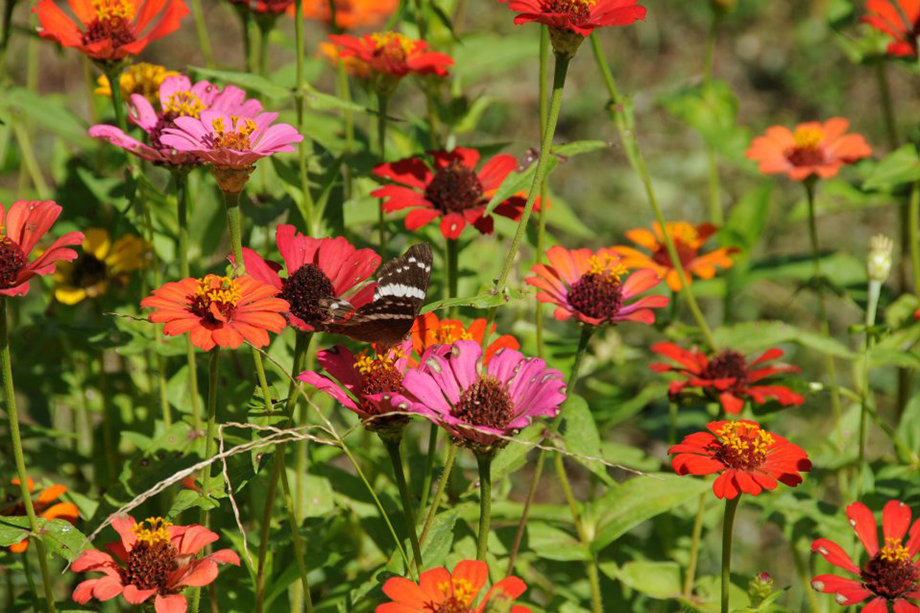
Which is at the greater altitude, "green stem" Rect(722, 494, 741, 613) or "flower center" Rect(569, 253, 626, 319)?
"flower center" Rect(569, 253, 626, 319)

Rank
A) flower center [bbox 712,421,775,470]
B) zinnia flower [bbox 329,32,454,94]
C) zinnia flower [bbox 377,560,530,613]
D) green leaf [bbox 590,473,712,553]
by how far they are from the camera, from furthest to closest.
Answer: zinnia flower [bbox 329,32,454,94] < green leaf [bbox 590,473,712,553] < flower center [bbox 712,421,775,470] < zinnia flower [bbox 377,560,530,613]

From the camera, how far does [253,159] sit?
121 cm

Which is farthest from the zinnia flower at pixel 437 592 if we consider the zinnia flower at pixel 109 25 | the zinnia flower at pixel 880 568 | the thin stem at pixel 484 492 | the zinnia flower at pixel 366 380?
the zinnia flower at pixel 109 25

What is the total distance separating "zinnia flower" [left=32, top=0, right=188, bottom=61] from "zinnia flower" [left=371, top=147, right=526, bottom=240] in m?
0.38

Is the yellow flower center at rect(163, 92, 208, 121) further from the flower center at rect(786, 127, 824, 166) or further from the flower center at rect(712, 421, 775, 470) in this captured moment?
the flower center at rect(786, 127, 824, 166)

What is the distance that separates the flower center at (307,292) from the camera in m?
1.26

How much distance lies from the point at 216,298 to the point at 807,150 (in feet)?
4.24

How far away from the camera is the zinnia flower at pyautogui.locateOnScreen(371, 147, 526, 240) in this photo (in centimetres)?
158

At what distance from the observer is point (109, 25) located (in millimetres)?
1550

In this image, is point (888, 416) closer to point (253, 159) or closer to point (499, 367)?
point (499, 367)

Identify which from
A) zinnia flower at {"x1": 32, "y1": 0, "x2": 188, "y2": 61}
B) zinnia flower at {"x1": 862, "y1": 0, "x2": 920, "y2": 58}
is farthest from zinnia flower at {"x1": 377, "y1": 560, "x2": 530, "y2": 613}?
zinnia flower at {"x1": 862, "y1": 0, "x2": 920, "y2": 58}

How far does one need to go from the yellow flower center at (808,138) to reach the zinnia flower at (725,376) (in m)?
0.50

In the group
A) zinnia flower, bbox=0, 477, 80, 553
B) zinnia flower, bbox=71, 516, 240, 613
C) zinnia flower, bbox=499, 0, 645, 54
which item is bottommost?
zinnia flower, bbox=0, 477, 80, 553

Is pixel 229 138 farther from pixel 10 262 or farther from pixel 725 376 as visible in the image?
pixel 725 376
